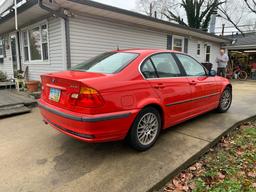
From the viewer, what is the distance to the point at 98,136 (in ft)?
7.74

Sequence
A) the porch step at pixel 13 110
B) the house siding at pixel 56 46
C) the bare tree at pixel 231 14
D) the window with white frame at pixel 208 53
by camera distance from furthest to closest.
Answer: the bare tree at pixel 231 14
the window with white frame at pixel 208 53
the house siding at pixel 56 46
the porch step at pixel 13 110

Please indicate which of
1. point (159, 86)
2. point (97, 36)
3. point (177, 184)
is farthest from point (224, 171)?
point (97, 36)

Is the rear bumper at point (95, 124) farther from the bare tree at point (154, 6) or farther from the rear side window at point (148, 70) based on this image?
the bare tree at point (154, 6)

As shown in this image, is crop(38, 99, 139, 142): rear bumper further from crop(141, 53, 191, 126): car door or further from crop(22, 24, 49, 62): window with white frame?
crop(22, 24, 49, 62): window with white frame

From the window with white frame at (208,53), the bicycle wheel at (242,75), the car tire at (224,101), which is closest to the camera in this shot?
the car tire at (224,101)

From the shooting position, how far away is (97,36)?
6773mm

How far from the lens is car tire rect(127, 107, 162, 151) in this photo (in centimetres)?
267

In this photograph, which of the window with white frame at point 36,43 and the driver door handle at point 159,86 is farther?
the window with white frame at point 36,43

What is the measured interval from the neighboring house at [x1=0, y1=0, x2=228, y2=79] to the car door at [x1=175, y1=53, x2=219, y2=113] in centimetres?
339

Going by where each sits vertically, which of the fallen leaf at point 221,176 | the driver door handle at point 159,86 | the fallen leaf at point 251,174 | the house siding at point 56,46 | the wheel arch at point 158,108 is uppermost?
the house siding at point 56,46

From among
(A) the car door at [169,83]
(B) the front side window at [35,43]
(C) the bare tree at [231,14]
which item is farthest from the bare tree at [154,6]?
(A) the car door at [169,83]

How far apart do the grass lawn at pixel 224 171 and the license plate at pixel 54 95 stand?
69.3 inches

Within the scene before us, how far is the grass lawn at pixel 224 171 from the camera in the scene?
87.7 inches

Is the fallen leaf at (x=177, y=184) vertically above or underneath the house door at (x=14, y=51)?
underneath
